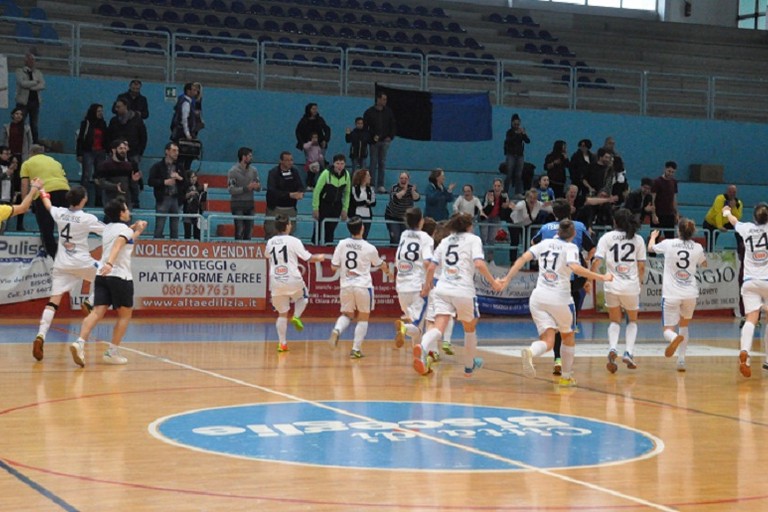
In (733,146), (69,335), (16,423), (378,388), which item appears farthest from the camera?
(733,146)

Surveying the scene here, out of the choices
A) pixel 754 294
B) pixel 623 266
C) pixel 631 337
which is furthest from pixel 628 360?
pixel 754 294

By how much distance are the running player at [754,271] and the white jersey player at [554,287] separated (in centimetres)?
293

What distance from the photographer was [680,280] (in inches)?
635

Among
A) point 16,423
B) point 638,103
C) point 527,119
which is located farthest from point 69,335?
point 638,103

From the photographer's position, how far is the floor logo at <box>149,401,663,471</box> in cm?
904

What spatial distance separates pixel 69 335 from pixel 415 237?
21.8ft

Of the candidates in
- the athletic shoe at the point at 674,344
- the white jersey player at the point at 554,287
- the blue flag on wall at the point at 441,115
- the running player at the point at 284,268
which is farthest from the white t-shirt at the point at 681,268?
the blue flag on wall at the point at 441,115

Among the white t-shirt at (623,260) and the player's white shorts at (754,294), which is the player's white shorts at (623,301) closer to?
the white t-shirt at (623,260)

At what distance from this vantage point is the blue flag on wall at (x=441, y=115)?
29078 millimetres

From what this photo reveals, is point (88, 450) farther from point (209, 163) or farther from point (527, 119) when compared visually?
point (527, 119)

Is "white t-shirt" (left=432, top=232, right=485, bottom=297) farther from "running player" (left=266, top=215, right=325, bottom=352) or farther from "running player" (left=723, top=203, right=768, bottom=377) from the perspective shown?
"running player" (left=723, top=203, right=768, bottom=377)

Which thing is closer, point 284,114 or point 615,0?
point 284,114

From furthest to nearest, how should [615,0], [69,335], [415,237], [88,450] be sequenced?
1. [615,0]
2. [69,335]
3. [415,237]
4. [88,450]

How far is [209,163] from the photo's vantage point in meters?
28.9
